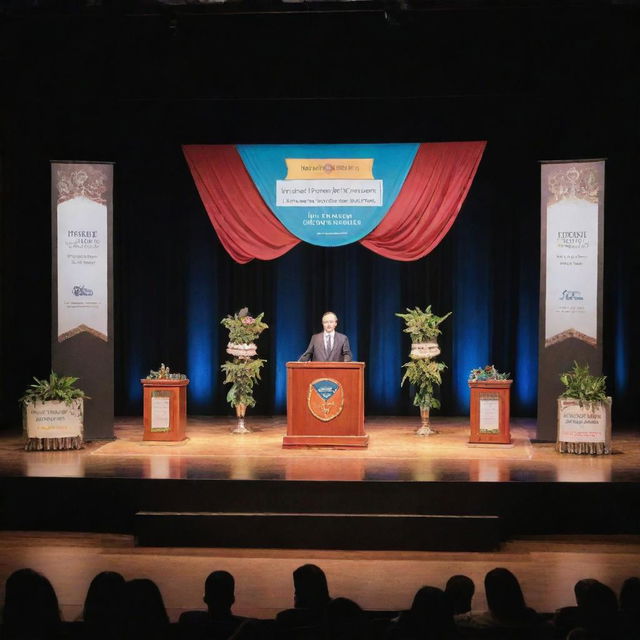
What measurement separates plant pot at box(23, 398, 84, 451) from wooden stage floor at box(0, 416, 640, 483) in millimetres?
141

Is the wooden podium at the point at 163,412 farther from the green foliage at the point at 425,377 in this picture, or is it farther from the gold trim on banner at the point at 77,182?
the green foliage at the point at 425,377

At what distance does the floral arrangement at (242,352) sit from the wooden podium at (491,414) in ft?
6.90

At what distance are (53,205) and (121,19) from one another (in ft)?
6.15

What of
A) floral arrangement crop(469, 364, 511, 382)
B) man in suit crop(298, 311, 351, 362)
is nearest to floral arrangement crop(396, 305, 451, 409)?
floral arrangement crop(469, 364, 511, 382)

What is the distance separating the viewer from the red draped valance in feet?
29.1

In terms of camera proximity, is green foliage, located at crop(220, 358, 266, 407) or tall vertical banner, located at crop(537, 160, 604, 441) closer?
tall vertical banner, located at crop(537, 160, 604, 441)

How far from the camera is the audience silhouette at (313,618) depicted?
272cm

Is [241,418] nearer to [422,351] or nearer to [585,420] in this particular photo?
[422,351]

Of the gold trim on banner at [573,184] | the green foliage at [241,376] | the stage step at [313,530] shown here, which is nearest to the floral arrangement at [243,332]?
the green foliage at [241,376]

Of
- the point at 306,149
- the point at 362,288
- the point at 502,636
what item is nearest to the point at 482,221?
the point at 362,288

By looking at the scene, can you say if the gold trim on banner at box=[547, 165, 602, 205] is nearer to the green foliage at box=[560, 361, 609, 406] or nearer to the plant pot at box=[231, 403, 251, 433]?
the green foliage at box=[560, 361, 609, 406]

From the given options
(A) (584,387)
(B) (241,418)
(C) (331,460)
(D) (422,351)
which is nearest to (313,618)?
(C) (331,460)

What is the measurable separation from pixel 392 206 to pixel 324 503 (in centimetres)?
347

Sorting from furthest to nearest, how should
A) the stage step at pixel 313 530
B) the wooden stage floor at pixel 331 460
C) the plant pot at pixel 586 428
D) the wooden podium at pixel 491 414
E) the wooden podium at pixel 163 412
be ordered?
1. the wooden podium at pixel 163 412
2. the wooden podium at pixel 491 414
3. the plant pot at pixel 586 428
4. the wooden stage floor at pixel 331 460
5. the stage step at pixel 313 530
